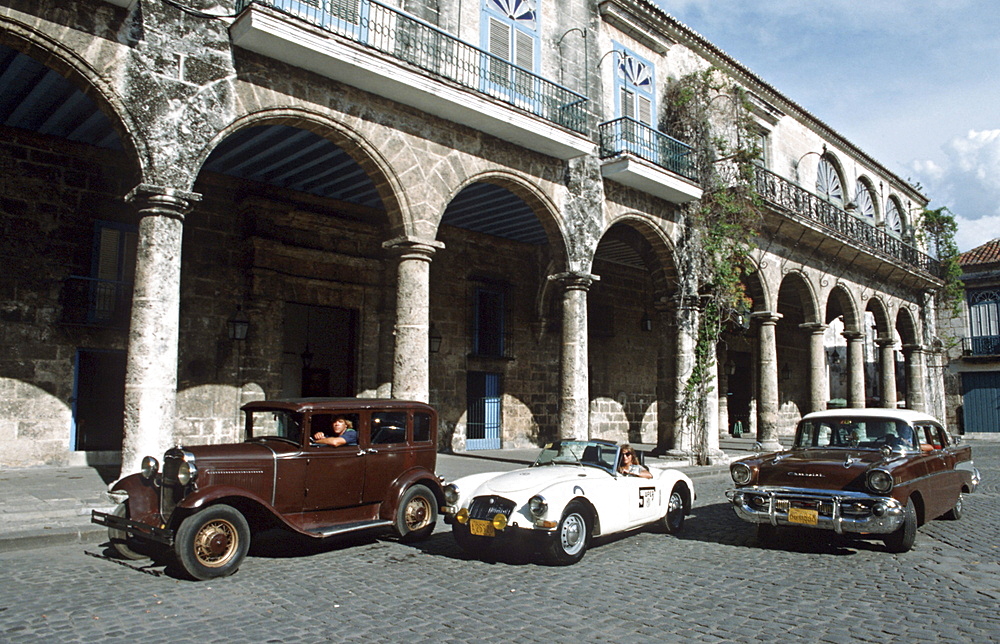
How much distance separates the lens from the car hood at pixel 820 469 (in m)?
6.52

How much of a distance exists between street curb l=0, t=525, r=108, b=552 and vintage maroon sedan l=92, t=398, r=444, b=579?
53 cm

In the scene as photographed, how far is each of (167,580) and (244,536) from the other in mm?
604

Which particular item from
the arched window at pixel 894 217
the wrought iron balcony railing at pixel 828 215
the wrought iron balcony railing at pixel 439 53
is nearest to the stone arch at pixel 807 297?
the wrought iron balcony railing at pixel 828 215

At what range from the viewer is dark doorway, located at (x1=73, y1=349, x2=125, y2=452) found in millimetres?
10844

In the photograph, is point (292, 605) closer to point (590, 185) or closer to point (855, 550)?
point (855, 550)

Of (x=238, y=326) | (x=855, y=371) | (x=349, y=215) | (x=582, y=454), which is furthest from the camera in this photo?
(x=855, y=371)

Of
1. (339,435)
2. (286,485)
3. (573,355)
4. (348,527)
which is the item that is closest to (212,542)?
(286,485)

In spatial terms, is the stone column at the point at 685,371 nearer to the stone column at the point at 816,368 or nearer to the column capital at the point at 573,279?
the column capital at the point at 573,279

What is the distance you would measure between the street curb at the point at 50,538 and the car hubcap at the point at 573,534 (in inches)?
169

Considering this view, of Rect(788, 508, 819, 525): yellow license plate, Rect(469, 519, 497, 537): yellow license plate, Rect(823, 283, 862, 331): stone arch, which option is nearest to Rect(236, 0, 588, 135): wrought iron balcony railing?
Rect(469, 519, 497, 537): yellow license plate

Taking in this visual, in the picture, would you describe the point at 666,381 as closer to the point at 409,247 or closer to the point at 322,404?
the point at 409,247

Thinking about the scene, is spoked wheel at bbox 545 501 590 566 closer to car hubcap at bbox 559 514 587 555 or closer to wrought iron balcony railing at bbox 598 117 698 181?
car hubcap at bbox 559 514 587 555

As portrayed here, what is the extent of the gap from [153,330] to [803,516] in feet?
22.3

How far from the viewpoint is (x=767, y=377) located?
17.3 meters
